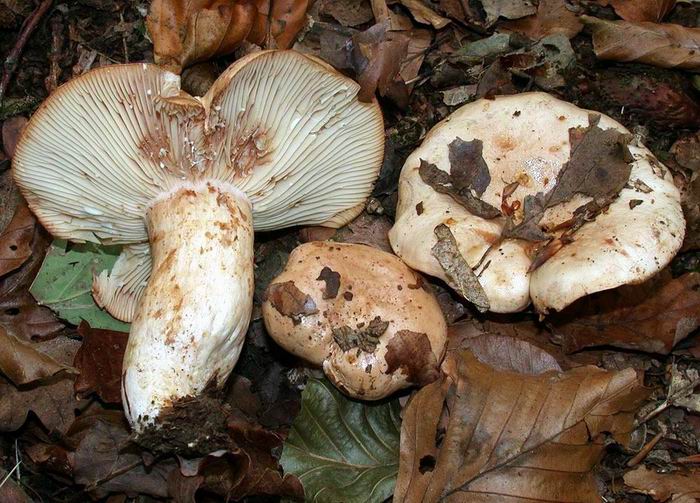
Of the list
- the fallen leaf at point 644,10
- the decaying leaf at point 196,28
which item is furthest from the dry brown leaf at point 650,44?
the decaying leaf at point 196,28

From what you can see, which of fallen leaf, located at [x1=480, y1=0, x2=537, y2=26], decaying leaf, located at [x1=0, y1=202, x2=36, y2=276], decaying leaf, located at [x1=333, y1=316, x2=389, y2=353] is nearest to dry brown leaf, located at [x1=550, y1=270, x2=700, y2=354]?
decaying leaf, located at [x1=333, y1=316, x2=389, y2=353]

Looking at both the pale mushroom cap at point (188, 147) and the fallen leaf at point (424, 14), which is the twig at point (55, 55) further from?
the fallen leaf at point (424, 14)

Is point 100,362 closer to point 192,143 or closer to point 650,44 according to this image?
point 192,143

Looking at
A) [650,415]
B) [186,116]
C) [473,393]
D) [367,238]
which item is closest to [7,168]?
[186,116]

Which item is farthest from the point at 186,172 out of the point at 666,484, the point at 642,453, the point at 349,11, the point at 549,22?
the point at 666,484

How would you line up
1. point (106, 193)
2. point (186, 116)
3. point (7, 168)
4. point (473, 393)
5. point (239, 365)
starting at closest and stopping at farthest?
point (186, 116) < point (473, 393) < point (106, 193) < point (239, 365) < point (7, 168)

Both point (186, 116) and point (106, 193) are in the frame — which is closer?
point (186, 116)

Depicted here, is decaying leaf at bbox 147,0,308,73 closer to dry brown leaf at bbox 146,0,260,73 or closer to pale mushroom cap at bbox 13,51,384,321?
dry brown leaf at bbox 146,0,260,73

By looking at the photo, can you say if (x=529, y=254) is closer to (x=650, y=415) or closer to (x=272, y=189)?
(x=650, y=415)
